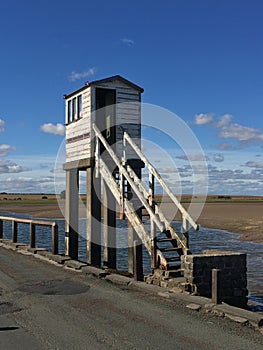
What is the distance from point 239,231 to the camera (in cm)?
3697

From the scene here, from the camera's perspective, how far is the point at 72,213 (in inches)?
709

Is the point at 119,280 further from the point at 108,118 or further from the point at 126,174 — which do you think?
the point at 108,118

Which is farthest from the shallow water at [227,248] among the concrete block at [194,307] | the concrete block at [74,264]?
the concrete block at [74,264]

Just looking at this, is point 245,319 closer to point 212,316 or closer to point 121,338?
point 212,316

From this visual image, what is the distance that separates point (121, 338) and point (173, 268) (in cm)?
503

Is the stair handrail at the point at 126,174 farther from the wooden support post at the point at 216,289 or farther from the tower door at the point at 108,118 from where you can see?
the wooden support post at the point at 216,289

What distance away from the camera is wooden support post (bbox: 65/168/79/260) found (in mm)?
17562

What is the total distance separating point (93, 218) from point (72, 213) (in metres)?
1.71

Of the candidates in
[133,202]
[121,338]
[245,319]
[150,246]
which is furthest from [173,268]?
[121,338]

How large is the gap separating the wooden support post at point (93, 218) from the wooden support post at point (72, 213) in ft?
4.07

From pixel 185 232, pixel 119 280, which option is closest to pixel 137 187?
pixel 185 232

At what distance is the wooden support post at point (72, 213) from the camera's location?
1756 centimetres

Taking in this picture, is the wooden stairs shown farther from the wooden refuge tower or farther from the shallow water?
the shallow water

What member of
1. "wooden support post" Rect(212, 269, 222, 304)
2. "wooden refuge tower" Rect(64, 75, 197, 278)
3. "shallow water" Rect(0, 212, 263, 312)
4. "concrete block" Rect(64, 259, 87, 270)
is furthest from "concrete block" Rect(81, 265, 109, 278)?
"shallow water" Rect(0, 212, 263, 312)
